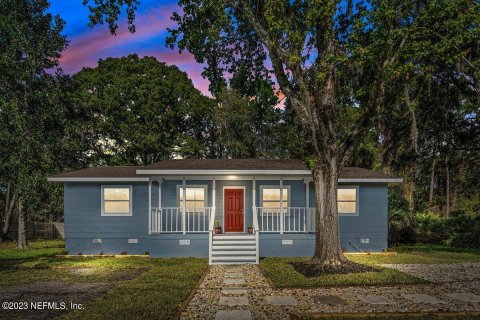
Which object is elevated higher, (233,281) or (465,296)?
(465,296)

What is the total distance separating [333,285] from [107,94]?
21815 mm

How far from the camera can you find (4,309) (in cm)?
797

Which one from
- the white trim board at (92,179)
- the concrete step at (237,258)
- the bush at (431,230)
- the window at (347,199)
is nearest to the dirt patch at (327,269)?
the concrete step at (237,258)

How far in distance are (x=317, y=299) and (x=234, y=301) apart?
170 cm

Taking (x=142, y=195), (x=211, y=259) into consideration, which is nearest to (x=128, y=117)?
(x=142, y=195)

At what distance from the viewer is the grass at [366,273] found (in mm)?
10211

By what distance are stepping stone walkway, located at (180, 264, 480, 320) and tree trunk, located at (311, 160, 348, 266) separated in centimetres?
254

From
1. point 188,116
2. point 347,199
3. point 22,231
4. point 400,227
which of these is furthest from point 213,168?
point 188,116

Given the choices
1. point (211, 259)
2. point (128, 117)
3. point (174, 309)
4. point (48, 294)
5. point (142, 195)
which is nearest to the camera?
point (174, 309)

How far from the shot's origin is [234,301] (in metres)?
8.48

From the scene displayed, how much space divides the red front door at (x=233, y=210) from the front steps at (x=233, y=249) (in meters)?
1.82

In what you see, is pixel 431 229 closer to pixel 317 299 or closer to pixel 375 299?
pixel 375 299

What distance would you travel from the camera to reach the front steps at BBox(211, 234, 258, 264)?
14648mm

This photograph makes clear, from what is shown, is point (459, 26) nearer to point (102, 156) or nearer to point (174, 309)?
point (174, 309)
